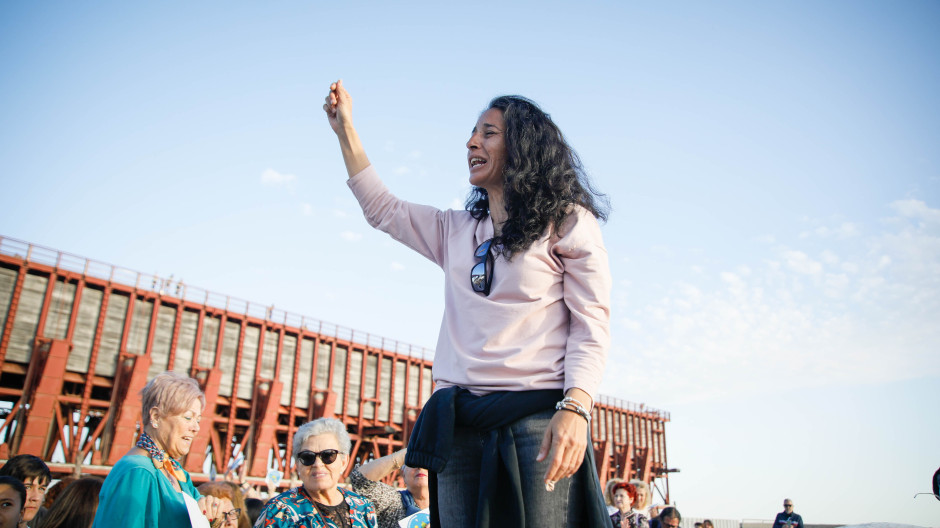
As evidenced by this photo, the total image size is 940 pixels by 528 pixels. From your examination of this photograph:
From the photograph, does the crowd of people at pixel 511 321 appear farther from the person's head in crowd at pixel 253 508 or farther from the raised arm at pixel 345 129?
the person's head in crowd at pixel 253 508

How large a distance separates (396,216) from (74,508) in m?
3.33

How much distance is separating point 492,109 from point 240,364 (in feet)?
77.1

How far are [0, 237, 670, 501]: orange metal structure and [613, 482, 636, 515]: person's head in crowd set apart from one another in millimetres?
14237

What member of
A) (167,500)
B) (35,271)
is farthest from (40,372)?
(167,500)

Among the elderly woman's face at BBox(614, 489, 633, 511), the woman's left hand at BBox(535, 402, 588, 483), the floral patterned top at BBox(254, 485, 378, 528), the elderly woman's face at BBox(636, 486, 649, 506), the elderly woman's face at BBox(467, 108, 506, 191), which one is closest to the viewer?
the woman's left hand at BBox(535, 402, 588, 483)

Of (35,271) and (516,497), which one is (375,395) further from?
(516,497)

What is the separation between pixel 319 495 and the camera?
3311mm

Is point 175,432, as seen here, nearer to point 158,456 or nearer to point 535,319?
point 158,456

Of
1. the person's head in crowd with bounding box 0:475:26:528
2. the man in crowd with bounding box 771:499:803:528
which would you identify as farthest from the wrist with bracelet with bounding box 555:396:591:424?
the man in crowd with bounding box 771:499:803:528

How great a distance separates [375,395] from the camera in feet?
89.9

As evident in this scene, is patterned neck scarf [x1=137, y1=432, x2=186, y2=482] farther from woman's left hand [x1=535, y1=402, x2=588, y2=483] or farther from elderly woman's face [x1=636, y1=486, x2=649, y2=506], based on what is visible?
elderly woman's face [x1=636, y1=486, x2=649, y2=506]

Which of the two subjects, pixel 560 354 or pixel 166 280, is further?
pixel 166 280

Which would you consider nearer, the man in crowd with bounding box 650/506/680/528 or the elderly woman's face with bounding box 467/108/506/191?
the elderly woman's face with bounding box 467/108/506/191

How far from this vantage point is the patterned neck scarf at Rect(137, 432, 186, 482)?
3.27m
